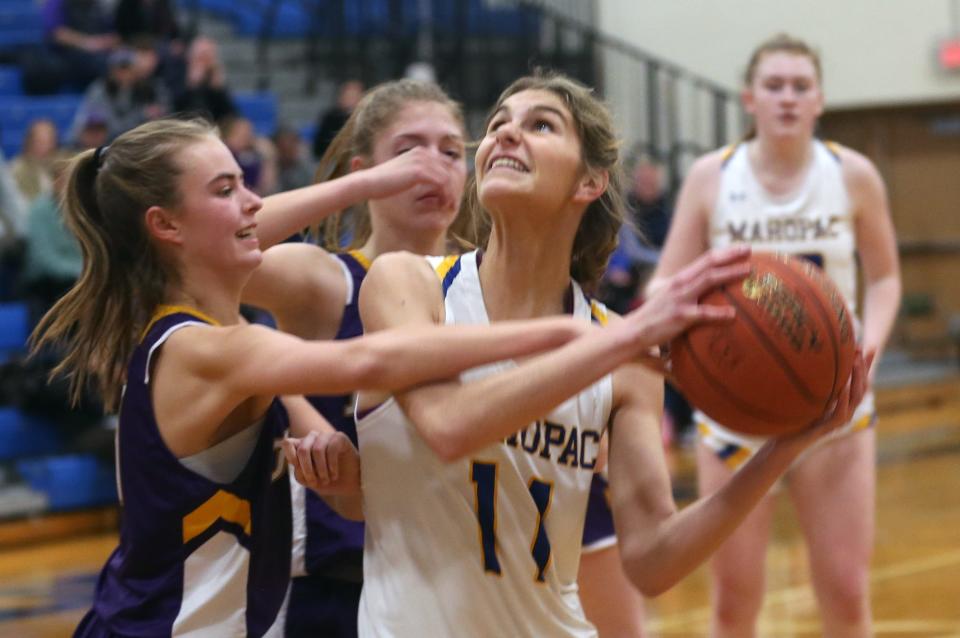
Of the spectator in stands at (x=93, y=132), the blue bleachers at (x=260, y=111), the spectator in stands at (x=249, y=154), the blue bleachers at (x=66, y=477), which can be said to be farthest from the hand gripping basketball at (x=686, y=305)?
the blue bleachers at (x=260, y=111)

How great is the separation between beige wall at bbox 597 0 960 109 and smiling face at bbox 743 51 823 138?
1028cm

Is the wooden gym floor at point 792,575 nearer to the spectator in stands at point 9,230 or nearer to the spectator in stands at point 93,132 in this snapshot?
the spectator in stands at point 9,230

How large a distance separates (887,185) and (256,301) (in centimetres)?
1377

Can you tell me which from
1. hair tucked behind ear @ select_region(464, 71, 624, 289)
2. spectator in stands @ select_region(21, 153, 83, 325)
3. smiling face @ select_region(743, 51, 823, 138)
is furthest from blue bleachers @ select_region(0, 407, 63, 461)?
hair tucked behind ear @ select_region(464, 71, 624, 289)

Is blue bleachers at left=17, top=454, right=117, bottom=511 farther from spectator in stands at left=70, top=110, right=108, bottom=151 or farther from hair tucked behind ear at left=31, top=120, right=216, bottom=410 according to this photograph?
hair tucked behind ear at left=31, top=120, right=216, bottom=410

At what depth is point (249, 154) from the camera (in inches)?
346

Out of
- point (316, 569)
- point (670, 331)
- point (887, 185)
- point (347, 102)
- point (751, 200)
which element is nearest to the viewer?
point (670, 331)

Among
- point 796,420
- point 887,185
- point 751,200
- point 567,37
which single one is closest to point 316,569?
point 796,420

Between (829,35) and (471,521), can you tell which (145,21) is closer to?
(829,35)

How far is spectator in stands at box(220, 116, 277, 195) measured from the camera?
8656mm

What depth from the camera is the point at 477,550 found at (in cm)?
256

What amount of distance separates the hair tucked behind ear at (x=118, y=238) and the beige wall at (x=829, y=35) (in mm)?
12201

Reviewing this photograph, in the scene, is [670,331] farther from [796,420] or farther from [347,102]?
[347,102]

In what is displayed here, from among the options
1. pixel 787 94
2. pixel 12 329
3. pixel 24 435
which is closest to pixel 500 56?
pixel 12 329
